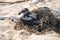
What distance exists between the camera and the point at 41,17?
275 cm

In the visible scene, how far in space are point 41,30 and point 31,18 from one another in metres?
0.28

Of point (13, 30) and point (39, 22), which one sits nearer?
point (13, 30)

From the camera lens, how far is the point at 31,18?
2.71 meters

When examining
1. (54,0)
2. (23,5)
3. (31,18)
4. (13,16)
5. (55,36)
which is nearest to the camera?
(55,36)

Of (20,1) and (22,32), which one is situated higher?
(20,1)

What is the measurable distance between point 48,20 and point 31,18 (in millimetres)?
264

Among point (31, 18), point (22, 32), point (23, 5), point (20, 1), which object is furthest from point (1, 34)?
point (20, 1)

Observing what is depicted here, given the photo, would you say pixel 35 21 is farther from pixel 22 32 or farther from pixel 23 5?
pixel 23 5

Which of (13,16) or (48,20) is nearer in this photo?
(48,20)

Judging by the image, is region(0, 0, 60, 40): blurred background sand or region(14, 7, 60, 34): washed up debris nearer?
region(0, 0, 60, 40): blurred background sand

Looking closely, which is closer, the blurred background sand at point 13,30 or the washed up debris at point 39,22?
the blurred background sand at point 13,30

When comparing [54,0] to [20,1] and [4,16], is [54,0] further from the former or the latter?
[4,16]

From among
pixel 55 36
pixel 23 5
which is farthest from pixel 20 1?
pixel 55 36

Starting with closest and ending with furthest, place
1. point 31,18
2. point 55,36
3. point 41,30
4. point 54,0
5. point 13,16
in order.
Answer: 1. point 55,36
2. point 41,30
3. point 31,18
4. point 13,16
5. point 54,0
